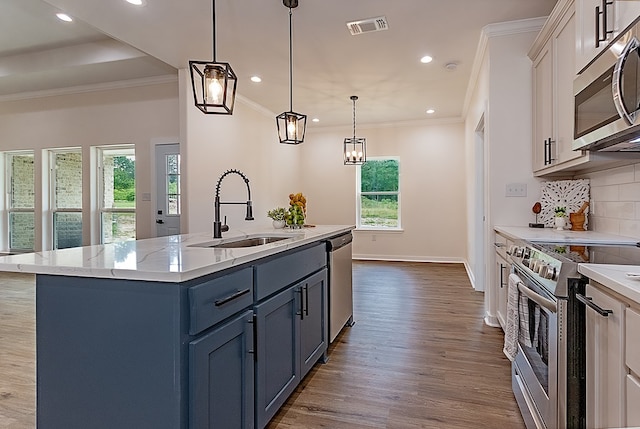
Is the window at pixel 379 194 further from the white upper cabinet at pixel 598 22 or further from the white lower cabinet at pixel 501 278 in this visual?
the white upper cabinet at pixel 598 22

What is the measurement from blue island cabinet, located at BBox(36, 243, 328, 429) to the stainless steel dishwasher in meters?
1.23

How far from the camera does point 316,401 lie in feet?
7.24

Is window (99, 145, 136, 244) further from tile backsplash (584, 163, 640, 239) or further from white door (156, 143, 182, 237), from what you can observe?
tile backsplash (584, 163, 640, 239)

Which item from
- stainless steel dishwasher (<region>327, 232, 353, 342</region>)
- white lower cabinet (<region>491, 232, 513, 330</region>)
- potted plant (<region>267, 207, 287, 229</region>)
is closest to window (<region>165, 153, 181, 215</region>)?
potted plant (<region>267, 207, 287, 229</region>)

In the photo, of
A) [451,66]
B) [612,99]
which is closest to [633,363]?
[612,99]

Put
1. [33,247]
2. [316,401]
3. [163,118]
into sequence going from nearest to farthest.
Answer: [316,401]
[163,118]
[33,247]

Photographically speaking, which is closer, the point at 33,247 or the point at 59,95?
the point at 59,95

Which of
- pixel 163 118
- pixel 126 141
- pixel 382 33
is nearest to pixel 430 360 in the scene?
pixel 382 33

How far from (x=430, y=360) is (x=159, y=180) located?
4122 millimetres

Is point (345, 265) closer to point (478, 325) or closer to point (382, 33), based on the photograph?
point (478, 325)

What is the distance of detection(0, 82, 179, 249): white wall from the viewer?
16.9 feet

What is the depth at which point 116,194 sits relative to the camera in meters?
5.68

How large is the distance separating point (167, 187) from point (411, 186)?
4.45 m

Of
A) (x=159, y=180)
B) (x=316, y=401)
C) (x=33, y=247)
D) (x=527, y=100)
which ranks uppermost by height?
(x=527, y=100)
